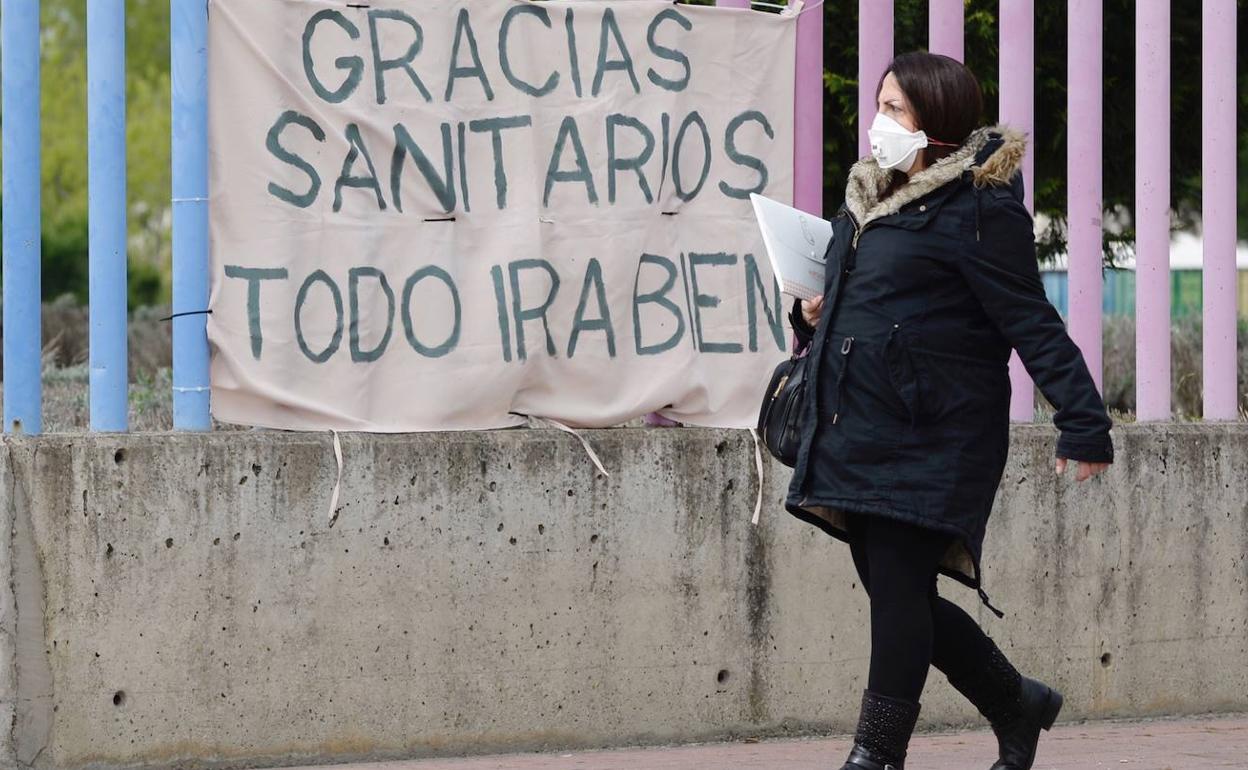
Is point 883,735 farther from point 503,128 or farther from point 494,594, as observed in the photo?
point 503,128

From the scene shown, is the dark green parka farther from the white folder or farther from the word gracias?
the word gracias

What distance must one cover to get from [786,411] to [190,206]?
1761 mm

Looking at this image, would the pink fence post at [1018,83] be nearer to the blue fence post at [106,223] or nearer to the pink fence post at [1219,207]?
the pink fence post at [1219,207]

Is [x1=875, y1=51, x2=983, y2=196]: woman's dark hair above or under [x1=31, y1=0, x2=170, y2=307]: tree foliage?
under

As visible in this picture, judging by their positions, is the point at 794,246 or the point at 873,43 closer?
the point at 794,246

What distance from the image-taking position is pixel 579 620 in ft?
17.1

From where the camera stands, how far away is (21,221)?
4879 millimetres

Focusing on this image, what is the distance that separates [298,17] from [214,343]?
0.92 metres

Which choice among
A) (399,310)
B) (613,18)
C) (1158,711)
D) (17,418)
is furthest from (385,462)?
(1158,711)

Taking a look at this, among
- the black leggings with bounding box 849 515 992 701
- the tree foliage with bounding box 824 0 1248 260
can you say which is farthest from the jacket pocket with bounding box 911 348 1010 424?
the tree foliage with bounding box 824 0 1248 260

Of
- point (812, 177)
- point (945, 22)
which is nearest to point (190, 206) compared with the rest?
point (812, 177)

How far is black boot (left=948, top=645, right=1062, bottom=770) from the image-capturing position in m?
4.43

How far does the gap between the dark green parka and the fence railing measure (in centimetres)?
153

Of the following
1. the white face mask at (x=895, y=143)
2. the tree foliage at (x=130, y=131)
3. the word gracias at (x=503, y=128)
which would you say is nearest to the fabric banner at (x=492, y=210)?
the word gracias at (x=503, y=128)
